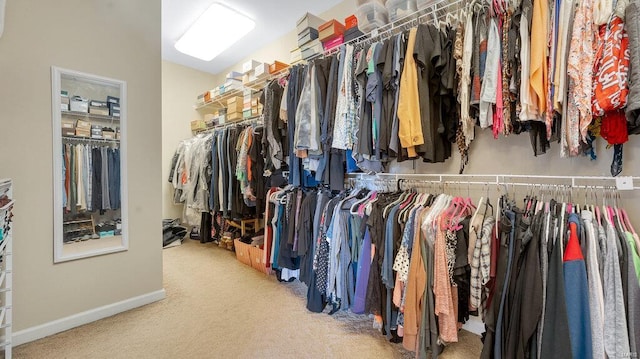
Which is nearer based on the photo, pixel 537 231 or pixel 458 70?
pixel 537 231

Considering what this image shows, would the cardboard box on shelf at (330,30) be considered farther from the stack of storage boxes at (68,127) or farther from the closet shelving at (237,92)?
the stack of storage boxes at (68,127)

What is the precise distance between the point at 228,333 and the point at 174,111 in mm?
3582

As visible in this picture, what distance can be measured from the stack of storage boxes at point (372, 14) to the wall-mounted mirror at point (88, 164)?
1901 mm

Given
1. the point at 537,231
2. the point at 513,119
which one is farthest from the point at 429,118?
the point at 537,231

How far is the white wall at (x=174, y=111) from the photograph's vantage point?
415 centimetres

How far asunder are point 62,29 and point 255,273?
249cm

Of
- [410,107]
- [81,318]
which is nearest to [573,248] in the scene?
[410,107]

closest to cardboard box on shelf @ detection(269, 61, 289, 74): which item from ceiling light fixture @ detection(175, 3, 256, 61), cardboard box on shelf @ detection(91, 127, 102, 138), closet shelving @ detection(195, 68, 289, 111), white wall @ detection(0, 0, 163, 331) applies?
closet shelving @ detection(195, 68, 289, 111)

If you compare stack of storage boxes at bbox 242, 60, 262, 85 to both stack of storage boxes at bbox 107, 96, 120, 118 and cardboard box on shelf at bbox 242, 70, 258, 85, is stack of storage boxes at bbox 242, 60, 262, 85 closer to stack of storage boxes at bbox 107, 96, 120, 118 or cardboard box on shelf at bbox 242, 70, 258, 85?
cardboard box on shelf at bbox 242, 70, 258, 85

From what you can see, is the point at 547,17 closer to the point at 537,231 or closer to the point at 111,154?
the point at 537,231

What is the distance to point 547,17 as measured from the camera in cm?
124

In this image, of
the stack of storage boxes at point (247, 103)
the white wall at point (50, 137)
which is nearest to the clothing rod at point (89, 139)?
the white wall at point (50, 137)

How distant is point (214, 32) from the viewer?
10.7 ft

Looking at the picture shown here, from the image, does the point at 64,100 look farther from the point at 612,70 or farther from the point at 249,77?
the point at 612,70
